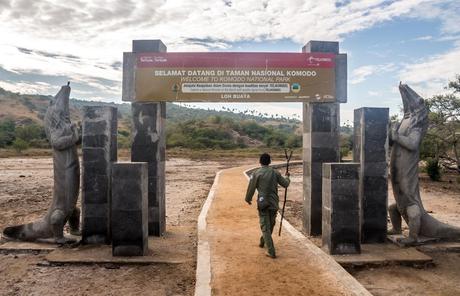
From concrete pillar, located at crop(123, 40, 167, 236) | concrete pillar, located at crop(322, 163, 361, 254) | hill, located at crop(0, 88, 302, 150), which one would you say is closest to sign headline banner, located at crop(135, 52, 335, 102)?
concrete pillar, located at crop(123, 40, 167, 236)

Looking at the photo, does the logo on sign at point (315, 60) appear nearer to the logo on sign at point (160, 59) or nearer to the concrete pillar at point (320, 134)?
the concrete pillar at point (320, 134)

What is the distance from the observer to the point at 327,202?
7.90m

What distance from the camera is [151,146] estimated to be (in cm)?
897

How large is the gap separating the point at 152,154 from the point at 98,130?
1.29 metres

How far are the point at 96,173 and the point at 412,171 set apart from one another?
6363mm

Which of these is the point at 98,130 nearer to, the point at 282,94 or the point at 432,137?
the point at 282,94

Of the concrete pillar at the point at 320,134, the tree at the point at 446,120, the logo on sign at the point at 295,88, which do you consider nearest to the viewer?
the logo on sign at the point at 295,88

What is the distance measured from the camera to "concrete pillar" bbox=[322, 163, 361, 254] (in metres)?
7.64

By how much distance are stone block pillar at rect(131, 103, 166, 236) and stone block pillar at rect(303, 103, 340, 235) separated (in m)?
3.33

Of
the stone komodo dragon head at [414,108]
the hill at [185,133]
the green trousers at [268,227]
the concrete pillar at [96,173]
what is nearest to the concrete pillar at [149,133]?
the concrete pillar at [96,173]

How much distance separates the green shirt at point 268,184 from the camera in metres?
7.00

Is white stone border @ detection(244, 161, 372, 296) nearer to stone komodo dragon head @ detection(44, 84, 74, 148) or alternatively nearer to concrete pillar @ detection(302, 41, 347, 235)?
concrete pillar @ detection(302, 41, 347, 235)

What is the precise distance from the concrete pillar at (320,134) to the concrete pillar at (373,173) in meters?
0.74

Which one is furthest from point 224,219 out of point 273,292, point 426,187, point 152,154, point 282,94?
point 426,187
